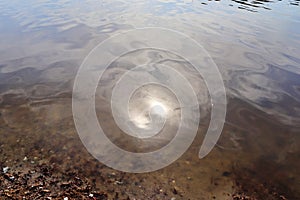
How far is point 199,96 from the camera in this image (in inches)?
340

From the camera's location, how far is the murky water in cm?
567

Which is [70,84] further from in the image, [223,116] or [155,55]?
[223,116]

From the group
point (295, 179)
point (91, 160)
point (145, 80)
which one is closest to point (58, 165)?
point (91, 160)

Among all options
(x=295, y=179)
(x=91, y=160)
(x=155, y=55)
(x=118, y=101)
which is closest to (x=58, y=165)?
(x=91, y=160)

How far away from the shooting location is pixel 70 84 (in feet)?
30.0

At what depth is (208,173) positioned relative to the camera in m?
5.89

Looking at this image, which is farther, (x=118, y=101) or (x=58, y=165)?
(x=118, y=101)

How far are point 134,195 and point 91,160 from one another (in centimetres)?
149

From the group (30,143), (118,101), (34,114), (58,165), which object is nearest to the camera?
(58,165)

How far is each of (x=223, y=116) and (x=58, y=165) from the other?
502cm

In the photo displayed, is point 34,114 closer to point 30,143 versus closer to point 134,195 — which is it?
point 30,143

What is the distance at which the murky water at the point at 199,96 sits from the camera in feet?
18.6

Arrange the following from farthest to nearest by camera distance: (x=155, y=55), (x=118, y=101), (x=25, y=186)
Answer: (x=155, y=55) → (x=118, y=101) → (x=25, y=186)

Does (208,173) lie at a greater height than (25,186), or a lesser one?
lesser
